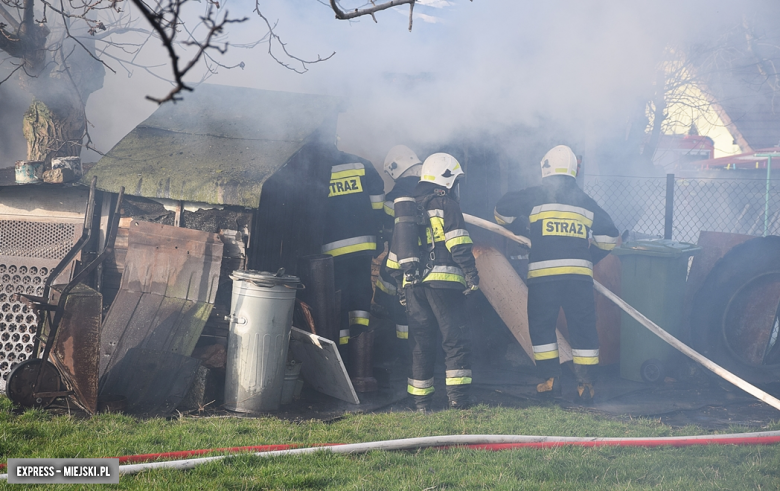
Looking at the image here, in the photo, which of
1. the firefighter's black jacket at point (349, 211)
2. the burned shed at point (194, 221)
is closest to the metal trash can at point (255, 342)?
the burned shed at point (194, 221)

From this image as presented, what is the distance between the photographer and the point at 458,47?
712 centimetres

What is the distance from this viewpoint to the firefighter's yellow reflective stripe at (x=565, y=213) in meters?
5.56

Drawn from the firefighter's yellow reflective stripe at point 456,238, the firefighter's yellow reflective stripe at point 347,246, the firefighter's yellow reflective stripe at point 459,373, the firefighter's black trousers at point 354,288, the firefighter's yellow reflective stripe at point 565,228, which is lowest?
the firefighter's yellow reflective stripe at point 459,373

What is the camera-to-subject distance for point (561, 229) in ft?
18.2

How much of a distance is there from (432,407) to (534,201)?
2.24m

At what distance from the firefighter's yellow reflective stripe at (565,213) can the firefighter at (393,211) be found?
4.36 ft

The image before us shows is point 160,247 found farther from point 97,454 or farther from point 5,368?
point 97,454

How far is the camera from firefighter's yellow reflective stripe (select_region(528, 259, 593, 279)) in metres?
5.48

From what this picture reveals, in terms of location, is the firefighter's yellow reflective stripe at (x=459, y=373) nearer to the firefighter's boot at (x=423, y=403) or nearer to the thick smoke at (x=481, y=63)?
the firefighter's boot at (x=423, y=403)

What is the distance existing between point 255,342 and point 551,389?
273cm

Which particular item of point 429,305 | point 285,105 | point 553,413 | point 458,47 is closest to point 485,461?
point 553,413

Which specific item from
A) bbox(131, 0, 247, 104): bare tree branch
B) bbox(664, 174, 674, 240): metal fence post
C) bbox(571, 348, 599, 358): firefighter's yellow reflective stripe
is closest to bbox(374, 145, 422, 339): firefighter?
bbox(571, 348, 599, 358): firefighter's yellow reflective stripe

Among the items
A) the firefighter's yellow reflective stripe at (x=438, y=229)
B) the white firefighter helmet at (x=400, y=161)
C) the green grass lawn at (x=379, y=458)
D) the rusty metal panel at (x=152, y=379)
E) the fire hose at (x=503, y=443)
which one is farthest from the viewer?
the white firefighter helmet at (x=400, y=161)

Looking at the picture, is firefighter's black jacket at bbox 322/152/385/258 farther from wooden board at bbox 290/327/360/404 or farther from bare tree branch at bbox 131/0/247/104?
bare tree branch at bbox 131/0/247/104
